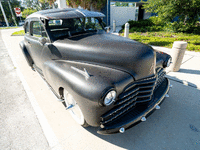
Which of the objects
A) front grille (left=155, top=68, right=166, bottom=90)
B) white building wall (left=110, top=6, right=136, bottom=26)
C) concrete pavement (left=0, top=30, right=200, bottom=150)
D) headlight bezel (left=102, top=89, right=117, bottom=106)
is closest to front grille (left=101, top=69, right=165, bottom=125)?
headlight bezel (left=102, top=89, right=117, bottom=106)

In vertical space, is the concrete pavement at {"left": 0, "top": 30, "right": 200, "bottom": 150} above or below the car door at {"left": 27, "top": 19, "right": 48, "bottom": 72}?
below

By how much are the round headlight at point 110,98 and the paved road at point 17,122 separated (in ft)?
4.18

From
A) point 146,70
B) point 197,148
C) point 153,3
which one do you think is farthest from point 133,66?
point 153,3

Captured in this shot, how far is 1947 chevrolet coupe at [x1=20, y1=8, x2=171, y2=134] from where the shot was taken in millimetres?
1646

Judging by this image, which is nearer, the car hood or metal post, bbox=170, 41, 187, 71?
the car hood

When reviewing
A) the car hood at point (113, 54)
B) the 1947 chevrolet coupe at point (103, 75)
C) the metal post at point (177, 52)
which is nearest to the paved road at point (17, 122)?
the 1947 chevrolet coupe at point (103, 75)

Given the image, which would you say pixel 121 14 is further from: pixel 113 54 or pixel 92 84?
pixel 92 84

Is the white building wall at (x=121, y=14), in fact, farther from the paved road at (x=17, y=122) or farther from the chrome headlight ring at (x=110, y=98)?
the chrome headlight ring at (x=110, y=98)

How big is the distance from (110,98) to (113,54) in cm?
82

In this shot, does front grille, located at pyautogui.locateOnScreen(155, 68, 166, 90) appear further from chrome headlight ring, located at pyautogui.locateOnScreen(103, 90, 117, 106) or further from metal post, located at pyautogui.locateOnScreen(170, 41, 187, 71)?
metal post, located at pyautogui.locateOnScreen(170, 41, 187, 71)

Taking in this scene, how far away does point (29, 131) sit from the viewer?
2.25 m

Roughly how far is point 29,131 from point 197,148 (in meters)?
2.79

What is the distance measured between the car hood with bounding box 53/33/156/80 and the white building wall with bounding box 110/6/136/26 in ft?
50.2

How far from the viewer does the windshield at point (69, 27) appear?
277 cm
